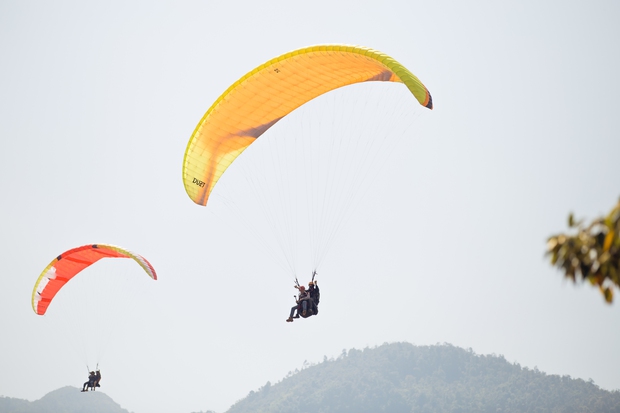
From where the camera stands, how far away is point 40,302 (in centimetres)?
3200

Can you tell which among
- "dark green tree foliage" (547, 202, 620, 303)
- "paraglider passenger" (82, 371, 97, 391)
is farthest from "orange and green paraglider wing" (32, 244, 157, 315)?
"dark green tree foliage" (547, 202, 620, 303)

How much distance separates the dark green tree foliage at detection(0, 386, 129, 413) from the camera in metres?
178

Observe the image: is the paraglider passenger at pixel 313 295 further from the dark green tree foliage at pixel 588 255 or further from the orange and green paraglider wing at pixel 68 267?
the dark green tree foliage at pixel 588 255

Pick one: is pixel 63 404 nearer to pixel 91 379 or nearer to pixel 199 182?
pixel 91 379

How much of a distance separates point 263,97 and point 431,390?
17325 centimetres

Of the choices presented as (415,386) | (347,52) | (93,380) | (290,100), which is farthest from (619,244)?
(415,386)

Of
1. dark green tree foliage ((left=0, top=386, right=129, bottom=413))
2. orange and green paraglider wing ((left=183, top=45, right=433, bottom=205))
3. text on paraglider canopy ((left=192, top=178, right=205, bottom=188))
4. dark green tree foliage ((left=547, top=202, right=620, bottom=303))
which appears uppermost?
dark green tree foliage ((left=0, top=386, right=129, bottom=413))

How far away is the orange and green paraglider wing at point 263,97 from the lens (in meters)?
20.0

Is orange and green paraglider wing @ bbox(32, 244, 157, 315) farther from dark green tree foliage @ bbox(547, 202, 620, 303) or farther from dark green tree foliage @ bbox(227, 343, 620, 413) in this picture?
dark green tree foliage @ bbox(227, 343, 620, 413)

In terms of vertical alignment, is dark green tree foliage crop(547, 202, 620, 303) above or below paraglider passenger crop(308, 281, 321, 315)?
below

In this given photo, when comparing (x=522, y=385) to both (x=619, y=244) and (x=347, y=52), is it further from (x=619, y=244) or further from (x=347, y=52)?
(x=619, y=244)

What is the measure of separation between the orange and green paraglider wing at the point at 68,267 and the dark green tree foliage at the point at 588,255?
2270cm

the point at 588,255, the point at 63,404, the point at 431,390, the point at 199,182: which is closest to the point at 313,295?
the point at 199,182

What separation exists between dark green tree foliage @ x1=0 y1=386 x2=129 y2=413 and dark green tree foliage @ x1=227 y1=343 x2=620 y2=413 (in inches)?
1187
